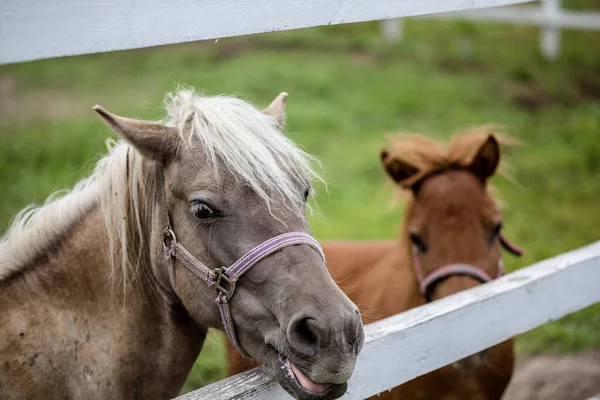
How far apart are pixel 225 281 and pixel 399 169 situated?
6.16ft

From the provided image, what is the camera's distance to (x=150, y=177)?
2.24m

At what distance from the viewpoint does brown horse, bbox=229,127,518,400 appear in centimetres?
316

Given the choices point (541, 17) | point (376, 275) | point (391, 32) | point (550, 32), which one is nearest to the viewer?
point (376, 275)

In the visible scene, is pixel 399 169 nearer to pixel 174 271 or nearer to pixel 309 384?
pixel 174 271

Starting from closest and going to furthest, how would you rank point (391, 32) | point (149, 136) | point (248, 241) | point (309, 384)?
point (309, 384), point (248, 241), point (149, 136), point (391, 32)

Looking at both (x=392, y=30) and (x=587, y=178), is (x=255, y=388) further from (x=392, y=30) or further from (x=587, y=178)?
(x=392, y=30)

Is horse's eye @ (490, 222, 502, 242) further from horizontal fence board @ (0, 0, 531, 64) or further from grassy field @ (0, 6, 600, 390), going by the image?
grassy field @ (0, 6, 600, 390)

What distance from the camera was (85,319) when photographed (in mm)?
2164

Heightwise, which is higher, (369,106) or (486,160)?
(486,160)

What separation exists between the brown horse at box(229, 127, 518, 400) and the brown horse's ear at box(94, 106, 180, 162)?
4.18 ft

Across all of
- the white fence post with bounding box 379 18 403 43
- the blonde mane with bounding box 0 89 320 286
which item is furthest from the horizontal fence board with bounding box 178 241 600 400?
the white fence post with bounding box 379 18 403 43

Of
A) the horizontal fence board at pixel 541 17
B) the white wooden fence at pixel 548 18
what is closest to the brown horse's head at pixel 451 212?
the white wooden fence at pixel 548 18

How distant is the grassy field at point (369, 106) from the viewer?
23.8 ft

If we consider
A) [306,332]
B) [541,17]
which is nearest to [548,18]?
[541,17]
